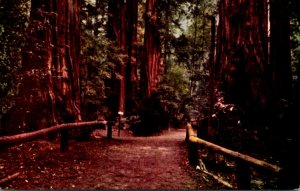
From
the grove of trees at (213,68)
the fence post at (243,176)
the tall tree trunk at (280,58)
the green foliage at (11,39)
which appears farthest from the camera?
the tall tree trunk at (280,58)

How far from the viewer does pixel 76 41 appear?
35.8 ft

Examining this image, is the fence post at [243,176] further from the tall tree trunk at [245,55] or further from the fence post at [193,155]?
the tall tree trunk at [245,55]

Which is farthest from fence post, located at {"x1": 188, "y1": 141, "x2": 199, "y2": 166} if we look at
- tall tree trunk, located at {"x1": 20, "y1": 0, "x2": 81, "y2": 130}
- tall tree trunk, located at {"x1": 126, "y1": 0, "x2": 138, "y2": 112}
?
tall tree trunk, located at {"x1": 126, "y1": 0, "x2": 138, "y2": 112}

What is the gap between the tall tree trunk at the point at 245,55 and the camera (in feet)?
32.4

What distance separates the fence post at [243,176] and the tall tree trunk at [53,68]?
15.2 ft

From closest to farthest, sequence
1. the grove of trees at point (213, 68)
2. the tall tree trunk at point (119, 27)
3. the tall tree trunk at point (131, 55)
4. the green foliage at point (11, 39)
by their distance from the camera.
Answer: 1. the green foliage at point (11, 39)
2. the grove of trees at point (213, 68)
3. the tall tree trunk at point (119, 27)
4. the tall tree trunk at point (131, 55)

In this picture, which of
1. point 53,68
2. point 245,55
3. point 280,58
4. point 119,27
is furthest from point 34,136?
point 119,27

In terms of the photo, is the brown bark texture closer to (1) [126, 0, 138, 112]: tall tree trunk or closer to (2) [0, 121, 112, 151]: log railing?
(1) [126, 0, 138, 112]: tall tree trunk

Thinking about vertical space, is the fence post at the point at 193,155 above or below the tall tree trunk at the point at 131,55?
below

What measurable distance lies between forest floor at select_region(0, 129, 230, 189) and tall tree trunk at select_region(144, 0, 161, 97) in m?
11.4

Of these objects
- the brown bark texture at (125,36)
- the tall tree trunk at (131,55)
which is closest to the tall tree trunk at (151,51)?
the brown bark texture at (125,36)

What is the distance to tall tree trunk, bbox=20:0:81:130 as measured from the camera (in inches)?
354

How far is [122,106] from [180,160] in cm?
1415

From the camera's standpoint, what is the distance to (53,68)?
32.5 ft
